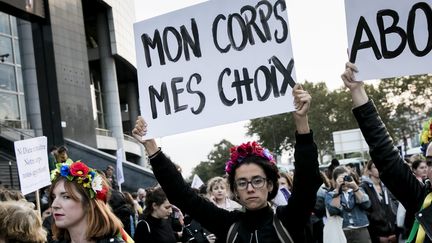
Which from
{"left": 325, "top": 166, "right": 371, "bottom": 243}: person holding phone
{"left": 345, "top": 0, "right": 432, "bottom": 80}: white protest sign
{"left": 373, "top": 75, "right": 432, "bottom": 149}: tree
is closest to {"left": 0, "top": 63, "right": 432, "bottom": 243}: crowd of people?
{"left": 345, "top": 0, "right": 432, "bottom": 80}: white protest sign

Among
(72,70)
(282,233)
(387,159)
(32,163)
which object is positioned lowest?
(282,233)

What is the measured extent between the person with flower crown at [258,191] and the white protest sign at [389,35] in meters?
0.46

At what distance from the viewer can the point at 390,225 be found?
8250 mm

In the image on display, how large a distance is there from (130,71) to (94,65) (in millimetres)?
3584

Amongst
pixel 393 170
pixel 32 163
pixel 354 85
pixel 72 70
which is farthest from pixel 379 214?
pixel 72 70

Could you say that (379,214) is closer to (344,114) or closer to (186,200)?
(186,200)

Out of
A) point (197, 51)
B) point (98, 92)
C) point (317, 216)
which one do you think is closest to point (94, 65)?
point (98, 92)

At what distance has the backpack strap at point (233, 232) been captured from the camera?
3250 millimetres

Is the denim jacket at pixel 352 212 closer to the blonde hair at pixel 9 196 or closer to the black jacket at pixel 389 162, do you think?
the blonde hair at pixel 9 196

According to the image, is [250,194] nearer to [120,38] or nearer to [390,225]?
[390,225]

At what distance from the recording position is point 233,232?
3277 millimetres

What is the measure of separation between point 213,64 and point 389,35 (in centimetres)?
115

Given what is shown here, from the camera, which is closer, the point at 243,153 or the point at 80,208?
the point at 243,153

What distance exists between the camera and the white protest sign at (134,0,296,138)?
369 cm
